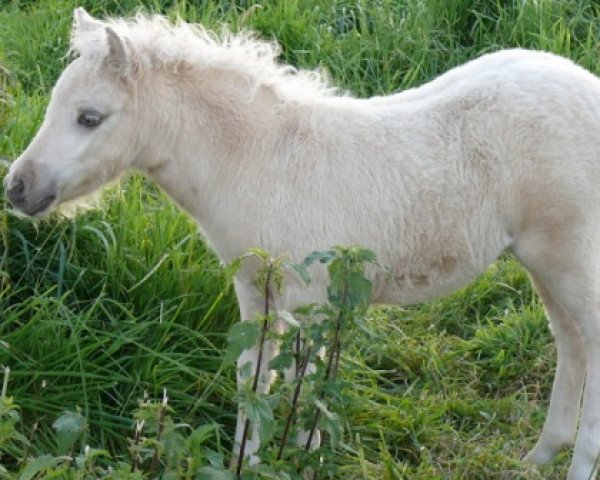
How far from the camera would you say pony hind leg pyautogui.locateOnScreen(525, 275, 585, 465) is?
14.6 ft

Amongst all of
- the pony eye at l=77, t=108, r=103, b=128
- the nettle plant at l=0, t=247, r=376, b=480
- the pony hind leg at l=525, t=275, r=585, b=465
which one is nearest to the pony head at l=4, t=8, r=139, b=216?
the pony eye at l=77, t=108, r=103, b=128

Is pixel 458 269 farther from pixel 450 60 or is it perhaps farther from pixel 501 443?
pixel 450 60

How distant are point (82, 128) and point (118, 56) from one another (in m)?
0.26

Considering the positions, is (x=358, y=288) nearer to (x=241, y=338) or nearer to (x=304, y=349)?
(x=304, y=349)

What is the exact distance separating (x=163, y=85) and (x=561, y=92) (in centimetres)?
138

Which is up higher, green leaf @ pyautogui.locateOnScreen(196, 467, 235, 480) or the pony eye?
the pony eye

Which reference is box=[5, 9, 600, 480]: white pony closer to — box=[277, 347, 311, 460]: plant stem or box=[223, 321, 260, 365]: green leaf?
box=[277, 347, 311, 460]: plant stem

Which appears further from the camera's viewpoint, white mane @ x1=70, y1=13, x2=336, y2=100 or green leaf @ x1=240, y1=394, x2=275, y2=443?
white mane @ x1=70, y1=13, x2=336, y2=100

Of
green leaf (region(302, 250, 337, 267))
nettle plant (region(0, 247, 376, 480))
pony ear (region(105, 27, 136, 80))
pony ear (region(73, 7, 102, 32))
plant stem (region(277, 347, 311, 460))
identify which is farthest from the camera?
pony ear (region(73, 7, 102, 32))

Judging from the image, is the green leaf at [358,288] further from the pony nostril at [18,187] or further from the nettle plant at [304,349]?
the pony nostril at [18,187]

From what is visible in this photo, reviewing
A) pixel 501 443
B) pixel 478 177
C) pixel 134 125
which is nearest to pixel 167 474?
pixel 134 125

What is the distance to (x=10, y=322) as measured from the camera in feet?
14.7

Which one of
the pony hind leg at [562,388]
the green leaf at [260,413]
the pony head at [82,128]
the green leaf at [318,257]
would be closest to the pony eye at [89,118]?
the pony head at [82,128]

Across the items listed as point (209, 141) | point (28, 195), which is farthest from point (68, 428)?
point (209, 141)
